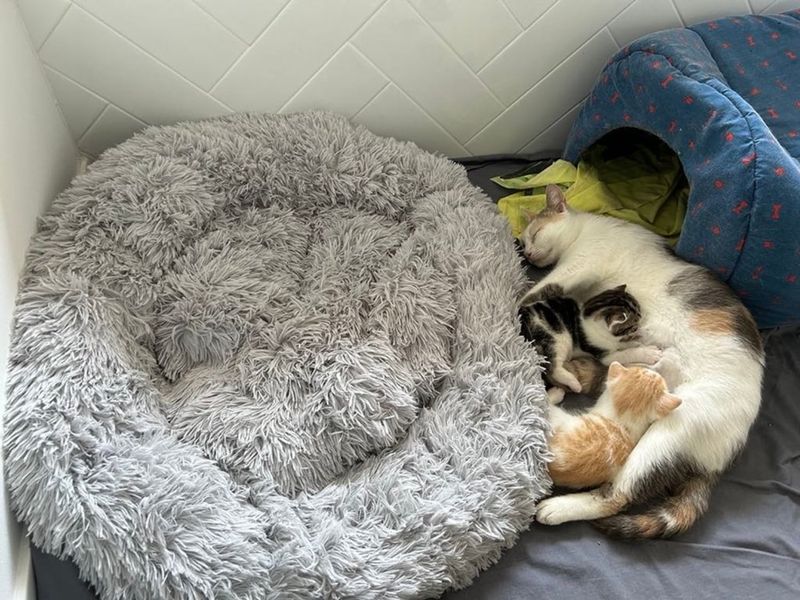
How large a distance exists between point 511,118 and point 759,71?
0.53 meters

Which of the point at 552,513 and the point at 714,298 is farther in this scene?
the point at 714,298

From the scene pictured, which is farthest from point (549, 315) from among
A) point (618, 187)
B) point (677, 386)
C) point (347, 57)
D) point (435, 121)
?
point (347, 57)

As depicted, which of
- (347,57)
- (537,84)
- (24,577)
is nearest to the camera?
(24,577)

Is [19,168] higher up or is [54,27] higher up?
[54,27]

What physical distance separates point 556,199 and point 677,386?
1.59 feet

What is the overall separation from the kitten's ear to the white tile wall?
258mm

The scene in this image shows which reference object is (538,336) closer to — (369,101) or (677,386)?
(677,386)

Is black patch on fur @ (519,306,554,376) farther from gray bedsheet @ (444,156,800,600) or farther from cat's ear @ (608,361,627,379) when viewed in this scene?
gray bedsheet @ (444,156,800,600)

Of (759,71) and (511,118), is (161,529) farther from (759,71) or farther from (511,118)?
(759,71)

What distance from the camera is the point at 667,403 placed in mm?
1106

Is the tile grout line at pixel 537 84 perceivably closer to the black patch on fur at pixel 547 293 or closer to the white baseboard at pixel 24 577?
the black patch on fur at pixel 547 293

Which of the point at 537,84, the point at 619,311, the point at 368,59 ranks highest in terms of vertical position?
the point at 368,59

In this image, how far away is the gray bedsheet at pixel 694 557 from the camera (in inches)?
40.9

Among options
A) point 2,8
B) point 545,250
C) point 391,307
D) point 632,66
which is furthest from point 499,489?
point 2,8
